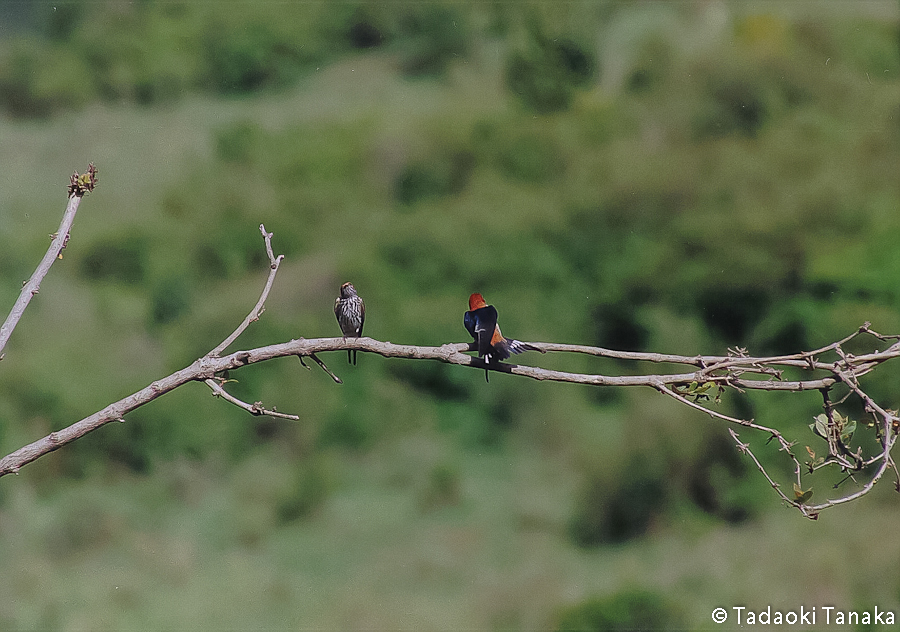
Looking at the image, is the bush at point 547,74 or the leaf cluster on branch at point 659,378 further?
the bush at point 547,74

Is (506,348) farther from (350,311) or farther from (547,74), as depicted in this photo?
(547,74)

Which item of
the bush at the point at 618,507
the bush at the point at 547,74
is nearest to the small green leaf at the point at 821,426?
the bush at the point at 618,507

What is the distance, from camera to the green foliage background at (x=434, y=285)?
12.8 metres

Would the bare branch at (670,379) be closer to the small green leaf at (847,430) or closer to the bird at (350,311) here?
the small green leaf at (847,430)

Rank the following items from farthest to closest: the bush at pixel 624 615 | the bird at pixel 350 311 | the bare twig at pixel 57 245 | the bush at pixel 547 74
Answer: the bush at pixel 547 74 → the bush at pixel 624 615 → the bird at pixel 350 311 → the bare twig at pixel 57 245

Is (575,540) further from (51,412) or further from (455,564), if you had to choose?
(51,412)

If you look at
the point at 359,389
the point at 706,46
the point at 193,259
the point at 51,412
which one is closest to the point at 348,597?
the point at 359,389

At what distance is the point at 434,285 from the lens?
60.2ft

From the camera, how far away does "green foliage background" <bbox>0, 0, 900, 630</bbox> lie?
1282cm

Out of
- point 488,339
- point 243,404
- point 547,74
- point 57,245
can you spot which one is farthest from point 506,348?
point 547,74

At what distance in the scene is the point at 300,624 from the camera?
11.8m

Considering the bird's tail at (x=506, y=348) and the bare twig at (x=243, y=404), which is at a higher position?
the bird's tail at (x=506, y=348)

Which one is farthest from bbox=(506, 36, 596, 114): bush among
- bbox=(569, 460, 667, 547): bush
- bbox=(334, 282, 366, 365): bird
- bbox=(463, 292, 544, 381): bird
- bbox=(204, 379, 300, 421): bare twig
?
bbox=(204, 379, 300, 421): bare twig

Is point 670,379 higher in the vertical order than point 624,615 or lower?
lower
